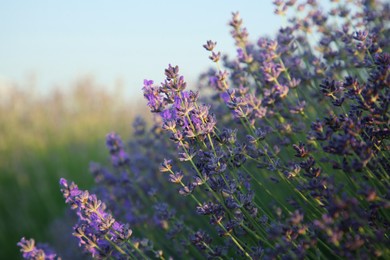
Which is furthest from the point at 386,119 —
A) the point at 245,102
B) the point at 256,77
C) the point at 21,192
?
the point at 21,192

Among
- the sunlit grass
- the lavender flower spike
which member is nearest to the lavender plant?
the lavender flower spike

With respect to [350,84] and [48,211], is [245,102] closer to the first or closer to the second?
[350,84]

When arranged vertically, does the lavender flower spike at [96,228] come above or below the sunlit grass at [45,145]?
below

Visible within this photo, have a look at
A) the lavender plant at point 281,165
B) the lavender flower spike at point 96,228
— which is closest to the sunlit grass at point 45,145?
the lavender plant at point 281,165

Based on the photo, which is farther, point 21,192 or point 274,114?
point 21,192

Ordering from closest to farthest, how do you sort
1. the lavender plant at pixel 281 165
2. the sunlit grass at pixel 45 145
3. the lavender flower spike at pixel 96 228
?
the lavender plant at pixel 281 165 → the lavender flower spike at pixel 96 228 → the sunlit grass at pixel 45 145

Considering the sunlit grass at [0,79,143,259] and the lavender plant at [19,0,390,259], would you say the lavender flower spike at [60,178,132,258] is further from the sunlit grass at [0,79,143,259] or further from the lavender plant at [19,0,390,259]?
the sunlit grass at [0,79,143,259]

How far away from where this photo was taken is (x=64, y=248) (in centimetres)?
389

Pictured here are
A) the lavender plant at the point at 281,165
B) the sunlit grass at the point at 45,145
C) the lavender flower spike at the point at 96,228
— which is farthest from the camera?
the sunlit grass at the point at 45,145

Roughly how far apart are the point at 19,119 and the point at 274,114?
6275 millimetres

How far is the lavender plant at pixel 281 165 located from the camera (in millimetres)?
1492

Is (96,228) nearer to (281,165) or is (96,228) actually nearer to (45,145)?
(281,165)

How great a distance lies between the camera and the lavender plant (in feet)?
4.90

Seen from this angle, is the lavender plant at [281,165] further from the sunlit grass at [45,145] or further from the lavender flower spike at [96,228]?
the sunlit grass at [45,145]
